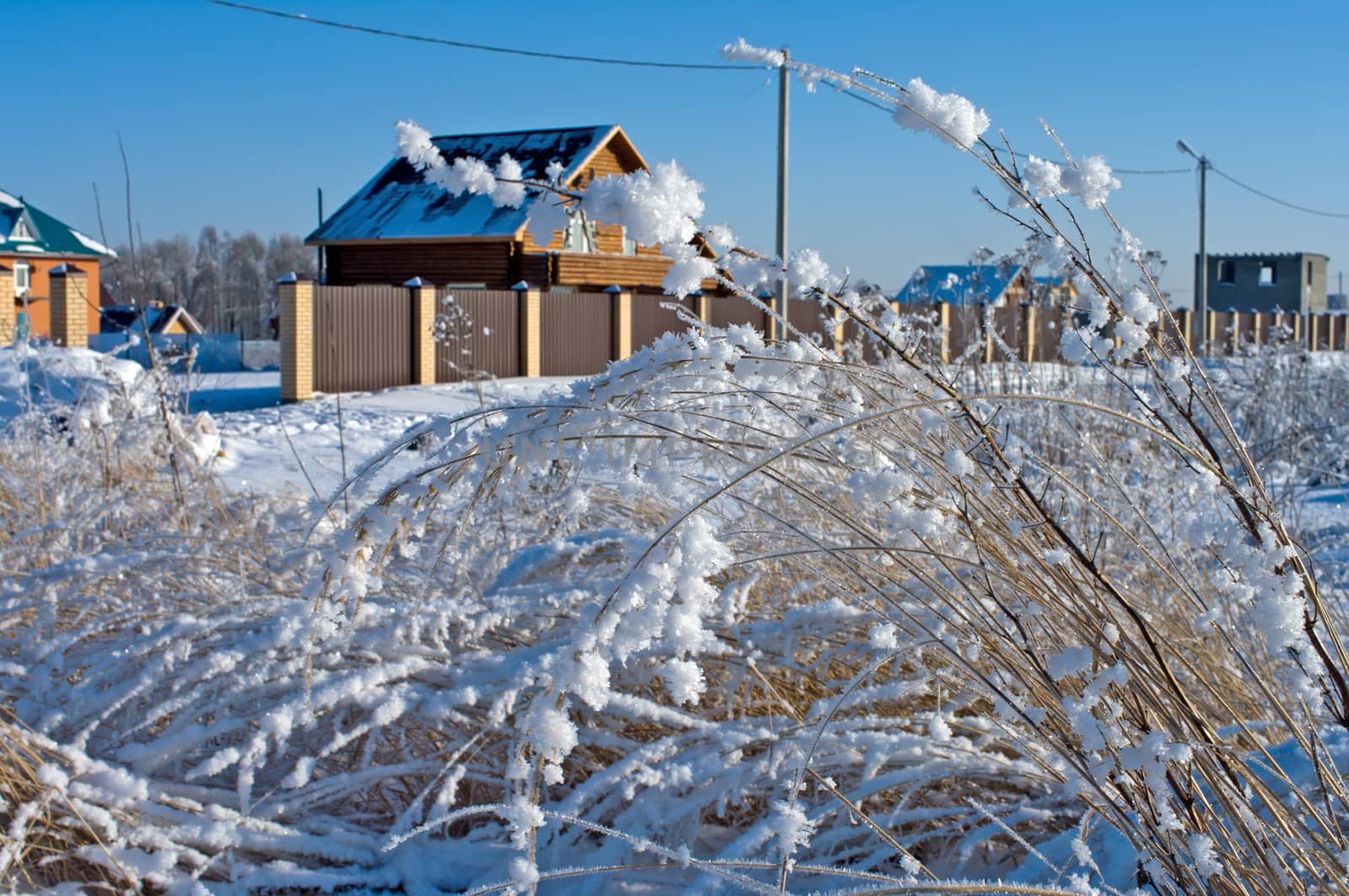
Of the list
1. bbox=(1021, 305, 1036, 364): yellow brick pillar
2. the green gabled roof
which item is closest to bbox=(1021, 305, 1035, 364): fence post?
bbox=(1021, 305, 1036, 364): yellow brick pillar

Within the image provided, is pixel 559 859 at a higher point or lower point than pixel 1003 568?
lower

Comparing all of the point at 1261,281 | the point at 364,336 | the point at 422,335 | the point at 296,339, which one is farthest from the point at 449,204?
the point at 1261,281

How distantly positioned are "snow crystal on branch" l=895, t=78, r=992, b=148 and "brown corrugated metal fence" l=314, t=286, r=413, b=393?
14590 mm

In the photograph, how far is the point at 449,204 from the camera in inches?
1035

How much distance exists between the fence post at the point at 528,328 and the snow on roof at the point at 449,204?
20.4ft

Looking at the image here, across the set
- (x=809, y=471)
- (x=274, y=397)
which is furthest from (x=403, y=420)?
(x=809, y=471)

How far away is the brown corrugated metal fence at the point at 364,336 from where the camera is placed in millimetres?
15461

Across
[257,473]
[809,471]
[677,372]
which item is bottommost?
[257,473]

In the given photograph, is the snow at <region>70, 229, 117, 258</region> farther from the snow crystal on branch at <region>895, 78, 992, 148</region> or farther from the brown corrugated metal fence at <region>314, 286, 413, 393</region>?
the snow crystal on branch at <region>895, 78, 992, 148</region>

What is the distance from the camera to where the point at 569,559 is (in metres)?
2.59

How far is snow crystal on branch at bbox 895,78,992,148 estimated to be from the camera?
1.24 metres

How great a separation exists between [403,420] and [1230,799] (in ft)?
37.8

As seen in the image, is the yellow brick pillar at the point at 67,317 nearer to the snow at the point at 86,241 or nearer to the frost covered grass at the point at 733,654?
the snow at the point at 86,241

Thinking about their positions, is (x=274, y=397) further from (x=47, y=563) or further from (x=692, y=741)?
(x=692, y=741)
